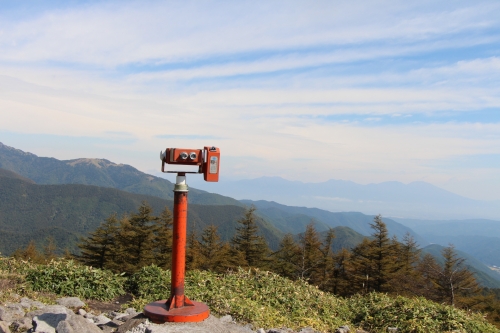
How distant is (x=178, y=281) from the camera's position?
20.1 feet

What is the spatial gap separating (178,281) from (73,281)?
18.6 ft

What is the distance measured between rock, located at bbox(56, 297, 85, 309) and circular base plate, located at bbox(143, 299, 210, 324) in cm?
368

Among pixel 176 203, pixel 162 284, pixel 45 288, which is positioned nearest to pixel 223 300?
pixel 162 284

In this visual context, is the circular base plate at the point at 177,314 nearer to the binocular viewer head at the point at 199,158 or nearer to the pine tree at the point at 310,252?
the binocular viewer head at the point at 199,158

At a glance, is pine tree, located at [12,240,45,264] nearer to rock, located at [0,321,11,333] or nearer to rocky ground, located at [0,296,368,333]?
rocky ground, located at [0,296,368,333]

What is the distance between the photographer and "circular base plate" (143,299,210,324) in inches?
233

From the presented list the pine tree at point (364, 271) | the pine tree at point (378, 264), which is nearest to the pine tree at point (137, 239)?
the pine tree at point (364, 271)

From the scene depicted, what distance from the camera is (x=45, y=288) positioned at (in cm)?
1005

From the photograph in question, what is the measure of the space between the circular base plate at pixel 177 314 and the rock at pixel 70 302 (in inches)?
145

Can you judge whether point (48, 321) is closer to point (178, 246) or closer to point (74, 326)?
point (74, 326)

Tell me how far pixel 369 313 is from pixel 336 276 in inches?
1156

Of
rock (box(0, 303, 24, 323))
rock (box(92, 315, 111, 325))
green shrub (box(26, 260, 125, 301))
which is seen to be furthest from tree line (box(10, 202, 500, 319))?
rock (box(0, 303, 24, 323))

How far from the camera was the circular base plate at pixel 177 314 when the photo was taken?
19.4 feet

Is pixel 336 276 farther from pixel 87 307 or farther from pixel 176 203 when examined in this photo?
pixel 176 203
